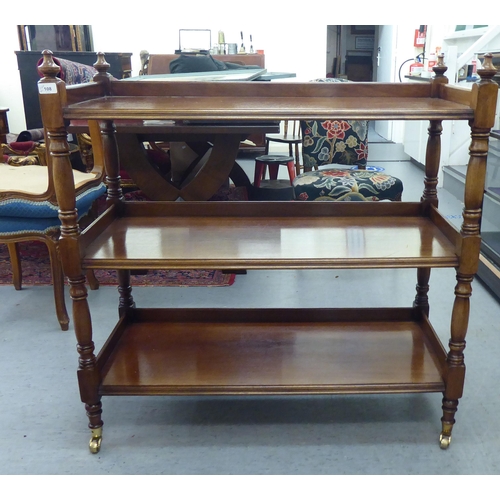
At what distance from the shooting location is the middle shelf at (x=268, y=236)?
1.46 metres

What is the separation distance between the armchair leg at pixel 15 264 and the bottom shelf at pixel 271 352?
102cm

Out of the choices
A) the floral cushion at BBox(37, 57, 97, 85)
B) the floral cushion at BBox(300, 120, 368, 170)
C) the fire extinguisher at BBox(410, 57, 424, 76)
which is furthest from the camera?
the fire extinguisher at BBox(410, 57, 424, 76)

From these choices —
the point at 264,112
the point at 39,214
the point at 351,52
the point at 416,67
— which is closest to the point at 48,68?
the point at 264,112

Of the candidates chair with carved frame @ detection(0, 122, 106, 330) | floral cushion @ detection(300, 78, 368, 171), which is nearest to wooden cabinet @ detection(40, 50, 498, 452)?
chair with carved frame @ detection(0, 122, 106, 330)

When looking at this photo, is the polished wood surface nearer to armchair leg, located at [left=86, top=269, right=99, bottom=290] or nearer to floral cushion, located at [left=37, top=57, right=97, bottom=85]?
floral cushion, located at [left=37, top=57, right=97, bottom=85]

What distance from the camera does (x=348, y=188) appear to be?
2600 mm

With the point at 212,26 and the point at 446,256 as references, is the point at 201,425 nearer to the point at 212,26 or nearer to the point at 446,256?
the point at 446,256

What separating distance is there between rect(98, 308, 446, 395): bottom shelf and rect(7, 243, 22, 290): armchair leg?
1018 millimetres

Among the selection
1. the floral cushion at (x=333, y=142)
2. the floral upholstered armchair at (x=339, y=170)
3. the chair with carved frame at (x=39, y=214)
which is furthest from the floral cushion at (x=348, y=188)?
the chair with carved frame at (x=39, y=214)

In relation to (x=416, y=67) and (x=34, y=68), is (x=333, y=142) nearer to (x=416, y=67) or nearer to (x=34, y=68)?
(x=416, y=67)

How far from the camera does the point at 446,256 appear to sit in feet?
4.79

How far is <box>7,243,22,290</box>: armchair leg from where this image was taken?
2.62 m

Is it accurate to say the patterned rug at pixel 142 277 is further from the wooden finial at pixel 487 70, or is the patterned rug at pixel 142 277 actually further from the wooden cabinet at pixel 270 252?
the wooden finial at pixel 487 70

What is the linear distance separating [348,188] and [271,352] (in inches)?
44.5
